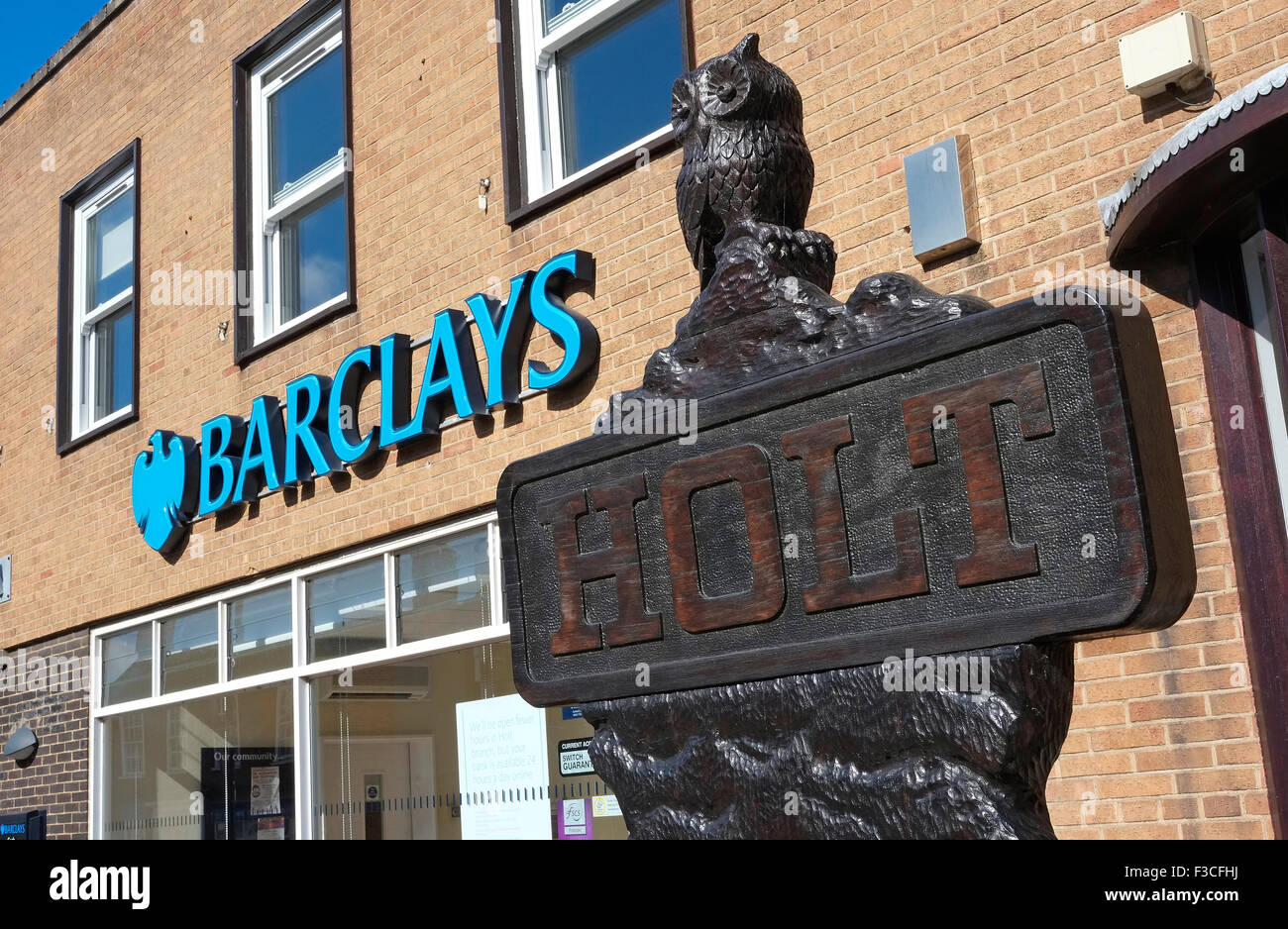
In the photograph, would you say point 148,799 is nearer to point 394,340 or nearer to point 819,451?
point 394,340

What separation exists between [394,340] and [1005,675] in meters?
5.83

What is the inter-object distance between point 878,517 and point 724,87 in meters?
0.97

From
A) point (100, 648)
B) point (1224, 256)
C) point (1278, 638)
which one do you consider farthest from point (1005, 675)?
point (100, 648)

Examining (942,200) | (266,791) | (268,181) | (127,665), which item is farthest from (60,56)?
(942,200)

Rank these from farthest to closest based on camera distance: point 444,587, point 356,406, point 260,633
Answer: point 260,633 < point 356,406 < point 444,587

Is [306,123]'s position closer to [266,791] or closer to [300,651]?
[300,651]

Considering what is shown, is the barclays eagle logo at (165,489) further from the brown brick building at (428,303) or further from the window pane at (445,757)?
the window pane at (445,757)

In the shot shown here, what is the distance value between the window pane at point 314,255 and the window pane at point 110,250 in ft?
6.10

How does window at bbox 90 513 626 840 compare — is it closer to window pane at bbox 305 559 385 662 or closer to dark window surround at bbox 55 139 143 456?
window pane at bbox 305 559 385 662

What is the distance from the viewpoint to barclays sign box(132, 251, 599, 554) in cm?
655

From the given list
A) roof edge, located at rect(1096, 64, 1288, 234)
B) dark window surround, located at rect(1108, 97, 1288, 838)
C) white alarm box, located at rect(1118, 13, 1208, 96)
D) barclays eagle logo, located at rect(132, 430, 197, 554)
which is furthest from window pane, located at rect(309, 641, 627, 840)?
white alarm box, located at rect(1118, 13, 1208, 96)

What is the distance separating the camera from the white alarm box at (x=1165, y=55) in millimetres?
4430

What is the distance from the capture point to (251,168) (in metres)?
8.98
